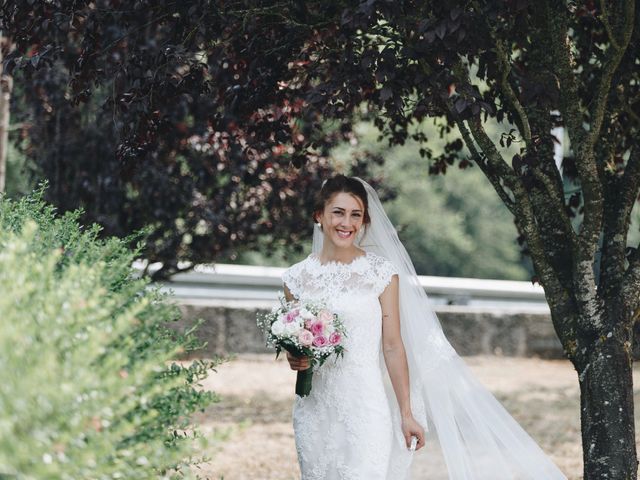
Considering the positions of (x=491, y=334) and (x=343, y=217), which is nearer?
(x=343, y=217)

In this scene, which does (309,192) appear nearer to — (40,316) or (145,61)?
(145,61)

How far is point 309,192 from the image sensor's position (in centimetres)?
947

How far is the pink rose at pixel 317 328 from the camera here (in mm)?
4398

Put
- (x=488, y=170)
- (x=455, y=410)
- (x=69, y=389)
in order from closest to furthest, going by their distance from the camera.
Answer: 1. (x=69, y=389)
2. (x=455, y=410)
3. (x=488, y=170)

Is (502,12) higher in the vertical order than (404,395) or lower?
higher

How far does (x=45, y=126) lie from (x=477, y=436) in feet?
19.4

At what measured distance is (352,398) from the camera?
4688 millimetres

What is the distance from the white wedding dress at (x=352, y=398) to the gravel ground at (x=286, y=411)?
0.70 metres

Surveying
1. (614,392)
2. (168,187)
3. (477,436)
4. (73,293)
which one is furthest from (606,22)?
(168,187)

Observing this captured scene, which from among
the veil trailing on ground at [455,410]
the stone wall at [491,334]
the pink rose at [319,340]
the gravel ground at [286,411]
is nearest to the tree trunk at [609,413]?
the veil trailing on ground at [455,410]

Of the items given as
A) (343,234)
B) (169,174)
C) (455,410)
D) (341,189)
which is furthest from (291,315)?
(169,174)

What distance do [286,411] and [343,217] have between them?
6.01m

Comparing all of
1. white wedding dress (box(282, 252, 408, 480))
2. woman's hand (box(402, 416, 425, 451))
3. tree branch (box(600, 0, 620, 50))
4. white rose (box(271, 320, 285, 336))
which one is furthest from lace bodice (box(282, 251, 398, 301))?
tree branch (box(600, 0, 620, 50))

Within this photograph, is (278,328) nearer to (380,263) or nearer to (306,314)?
(306,314)
